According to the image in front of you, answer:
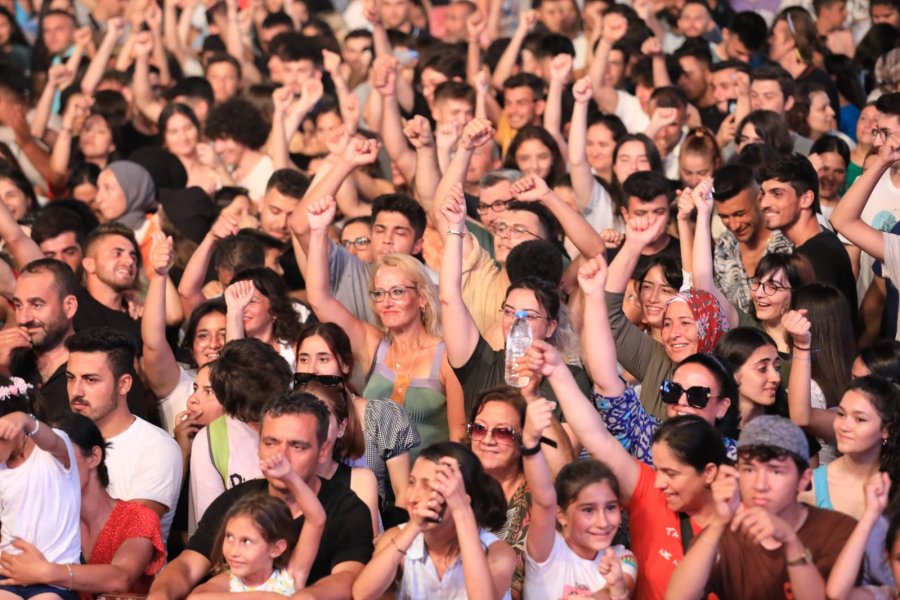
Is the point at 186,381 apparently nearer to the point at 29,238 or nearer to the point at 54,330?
the point at 54,330

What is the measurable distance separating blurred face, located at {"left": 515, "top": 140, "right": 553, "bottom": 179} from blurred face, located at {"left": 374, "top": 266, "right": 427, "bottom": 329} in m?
2.47

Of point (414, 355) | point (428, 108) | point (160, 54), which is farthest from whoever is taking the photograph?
point (160, 54)

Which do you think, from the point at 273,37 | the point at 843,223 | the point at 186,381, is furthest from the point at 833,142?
the point at 273,37

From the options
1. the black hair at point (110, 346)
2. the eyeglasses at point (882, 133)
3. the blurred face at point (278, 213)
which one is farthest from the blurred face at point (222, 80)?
the eyeglasses at point (882, 133)

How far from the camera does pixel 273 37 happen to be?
13.6m

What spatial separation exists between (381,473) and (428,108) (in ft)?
16.9

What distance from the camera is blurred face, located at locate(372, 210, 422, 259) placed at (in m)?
8.61

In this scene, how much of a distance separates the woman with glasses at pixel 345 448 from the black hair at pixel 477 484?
0.55 metres

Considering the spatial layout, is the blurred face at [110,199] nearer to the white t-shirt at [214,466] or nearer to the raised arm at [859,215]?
the white t-shirt at [214,466]

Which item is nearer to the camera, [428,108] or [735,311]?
[735,311]

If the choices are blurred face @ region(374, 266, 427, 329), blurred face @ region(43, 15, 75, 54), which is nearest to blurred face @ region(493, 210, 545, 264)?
blurred face @ region(374, 266, 427, 329)

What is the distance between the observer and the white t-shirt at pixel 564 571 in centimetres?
633

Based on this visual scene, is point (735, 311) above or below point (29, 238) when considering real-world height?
above

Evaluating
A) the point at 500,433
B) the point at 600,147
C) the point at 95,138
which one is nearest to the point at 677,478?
the point at 500,433
